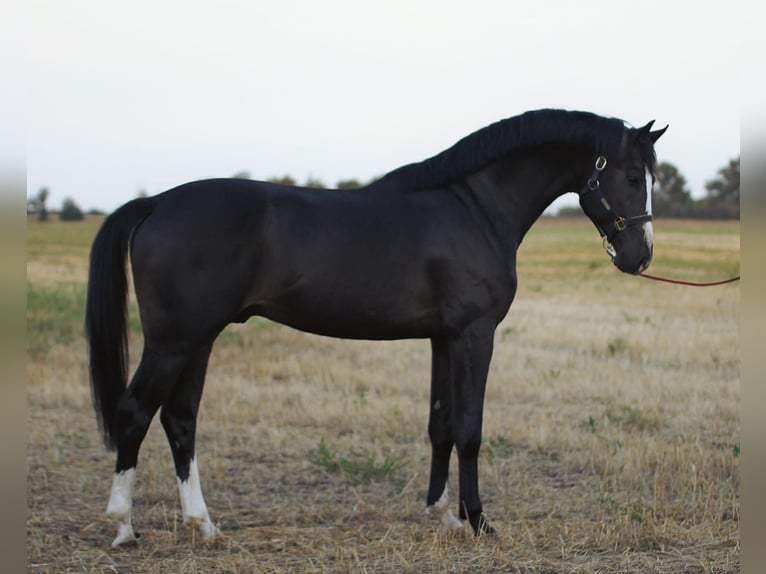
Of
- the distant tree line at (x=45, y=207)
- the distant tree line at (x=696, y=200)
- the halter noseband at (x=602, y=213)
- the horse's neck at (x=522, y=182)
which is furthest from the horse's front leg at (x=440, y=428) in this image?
the distant tree line at (x=696, y=200)

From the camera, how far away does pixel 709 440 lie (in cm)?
682

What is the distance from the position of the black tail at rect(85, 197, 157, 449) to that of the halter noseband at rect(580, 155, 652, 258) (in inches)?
107

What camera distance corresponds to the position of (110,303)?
14.9 feet

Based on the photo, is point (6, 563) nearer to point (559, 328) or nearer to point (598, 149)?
point (598, 149)

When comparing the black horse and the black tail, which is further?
the black tail

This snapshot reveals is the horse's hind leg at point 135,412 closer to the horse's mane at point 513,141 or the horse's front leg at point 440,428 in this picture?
the horse's front leg at point 440,428

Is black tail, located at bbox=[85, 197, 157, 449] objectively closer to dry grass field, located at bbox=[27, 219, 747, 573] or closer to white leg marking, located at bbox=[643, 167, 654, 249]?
dry grass field, located at bbox=[27, 219, 747, 573]

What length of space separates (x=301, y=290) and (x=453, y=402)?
1.21m

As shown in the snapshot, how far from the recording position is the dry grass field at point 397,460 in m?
4.47

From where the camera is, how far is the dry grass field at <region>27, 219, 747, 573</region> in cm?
447

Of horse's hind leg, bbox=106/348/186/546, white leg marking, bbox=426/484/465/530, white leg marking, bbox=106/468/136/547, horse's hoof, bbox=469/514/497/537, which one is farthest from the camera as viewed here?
white leg marking, bbox=426/484/465/530

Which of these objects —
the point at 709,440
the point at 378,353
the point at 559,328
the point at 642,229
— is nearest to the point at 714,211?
the point at 559,328

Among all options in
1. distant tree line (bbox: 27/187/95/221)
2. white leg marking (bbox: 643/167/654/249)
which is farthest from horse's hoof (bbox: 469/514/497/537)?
distant tree line (bbox: 27/187/95/221)

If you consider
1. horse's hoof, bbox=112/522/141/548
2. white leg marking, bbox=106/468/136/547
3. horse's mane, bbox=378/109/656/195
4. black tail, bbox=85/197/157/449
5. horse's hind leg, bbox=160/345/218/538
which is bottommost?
horse's hoof, bbox=112/522/141/548
